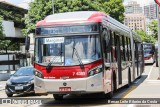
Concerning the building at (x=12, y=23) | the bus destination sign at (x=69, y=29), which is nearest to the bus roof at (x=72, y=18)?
the bus destination sign at (x=69, y=29)

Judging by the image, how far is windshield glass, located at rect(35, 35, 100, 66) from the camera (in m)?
14.2

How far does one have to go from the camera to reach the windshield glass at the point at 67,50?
46.7 feet

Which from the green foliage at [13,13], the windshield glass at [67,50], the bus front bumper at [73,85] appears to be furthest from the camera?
the green foliage at [13,13]

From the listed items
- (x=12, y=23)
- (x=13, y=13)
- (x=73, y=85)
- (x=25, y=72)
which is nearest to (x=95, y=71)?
(x=73, y=85)

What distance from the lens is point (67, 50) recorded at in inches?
564

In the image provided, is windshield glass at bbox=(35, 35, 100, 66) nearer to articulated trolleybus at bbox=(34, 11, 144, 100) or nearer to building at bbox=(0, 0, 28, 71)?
articulated trolleybus at bbox=(34, 11, 144, 100)

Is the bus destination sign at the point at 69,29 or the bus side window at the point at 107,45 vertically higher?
the bus destination sign at the point at 69,29

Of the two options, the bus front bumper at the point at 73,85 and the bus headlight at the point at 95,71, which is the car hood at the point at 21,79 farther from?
the bus headlight at the point at 95,71

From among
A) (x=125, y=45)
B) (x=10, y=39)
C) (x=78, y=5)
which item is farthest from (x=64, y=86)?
(x=10, y=39)

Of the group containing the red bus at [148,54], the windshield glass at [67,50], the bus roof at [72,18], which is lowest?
the red bus at [148,54]

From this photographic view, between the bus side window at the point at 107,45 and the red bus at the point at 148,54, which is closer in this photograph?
the bus side window at the point at 107,45

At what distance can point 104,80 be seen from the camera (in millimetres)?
14625

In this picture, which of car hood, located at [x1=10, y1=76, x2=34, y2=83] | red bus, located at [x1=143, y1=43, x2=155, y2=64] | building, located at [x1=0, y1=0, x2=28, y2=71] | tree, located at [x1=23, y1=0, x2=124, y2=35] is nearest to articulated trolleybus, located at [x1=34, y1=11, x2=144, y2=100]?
car hood, located at [x1=10, y1=76, x2=34, y2=83]

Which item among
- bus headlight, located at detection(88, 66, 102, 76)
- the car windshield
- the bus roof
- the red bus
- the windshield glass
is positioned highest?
the bus roof
